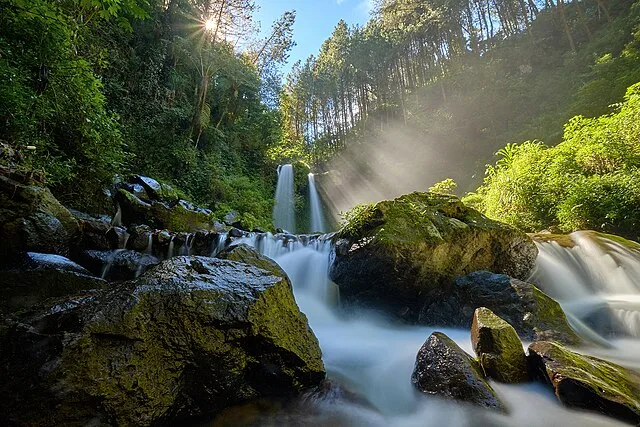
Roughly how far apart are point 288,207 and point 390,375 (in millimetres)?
17381

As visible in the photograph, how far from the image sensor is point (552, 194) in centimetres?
885

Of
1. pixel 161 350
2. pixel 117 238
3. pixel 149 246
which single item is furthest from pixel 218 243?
pixel 161 350

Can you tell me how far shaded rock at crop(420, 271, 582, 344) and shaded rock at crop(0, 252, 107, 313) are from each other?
5422 millimetres

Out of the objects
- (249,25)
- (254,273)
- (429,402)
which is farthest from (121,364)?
(249,25)

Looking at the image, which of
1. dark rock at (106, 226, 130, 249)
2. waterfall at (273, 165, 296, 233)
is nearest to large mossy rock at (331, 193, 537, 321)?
dark rock at (106, 226, 130, 249)

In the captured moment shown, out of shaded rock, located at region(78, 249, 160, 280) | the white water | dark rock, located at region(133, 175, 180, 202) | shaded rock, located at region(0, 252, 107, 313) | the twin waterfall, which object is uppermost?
the twin waterfall

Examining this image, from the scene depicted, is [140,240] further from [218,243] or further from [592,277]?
[592,277]

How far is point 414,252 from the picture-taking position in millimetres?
5523

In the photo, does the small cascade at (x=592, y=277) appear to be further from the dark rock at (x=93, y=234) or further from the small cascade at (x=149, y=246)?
the dark rock at (x=93, y=234)

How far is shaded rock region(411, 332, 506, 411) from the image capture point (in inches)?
113

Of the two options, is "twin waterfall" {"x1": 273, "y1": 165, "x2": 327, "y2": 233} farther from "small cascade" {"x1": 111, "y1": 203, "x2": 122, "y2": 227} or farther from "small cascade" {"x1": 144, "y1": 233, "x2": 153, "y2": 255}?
"small cascade" {"x1": 144, "y1": 233, "x2": 153, "y2": 255}

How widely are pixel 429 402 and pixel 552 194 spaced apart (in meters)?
8.60

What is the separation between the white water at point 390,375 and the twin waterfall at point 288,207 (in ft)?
42.2

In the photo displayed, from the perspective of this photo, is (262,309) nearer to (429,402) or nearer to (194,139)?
(429,402)
